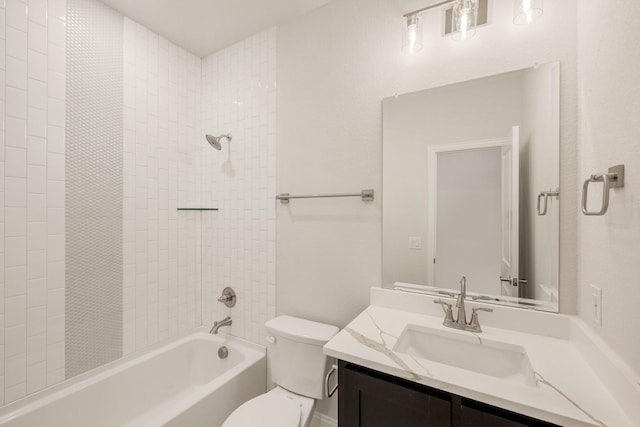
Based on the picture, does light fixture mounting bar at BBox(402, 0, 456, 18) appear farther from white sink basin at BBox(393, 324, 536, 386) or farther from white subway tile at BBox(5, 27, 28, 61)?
white subway tile at BBox(5, 27, 28, 61)

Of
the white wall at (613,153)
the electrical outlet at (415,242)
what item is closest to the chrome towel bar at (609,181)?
the white wall at (613,153)

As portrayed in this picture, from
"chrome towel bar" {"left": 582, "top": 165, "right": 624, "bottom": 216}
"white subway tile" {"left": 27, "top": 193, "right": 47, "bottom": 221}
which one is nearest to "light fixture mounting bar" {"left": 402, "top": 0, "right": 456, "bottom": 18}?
"chrome towel bar" {"left": 582, "top": 165, "right": 624, "bottom": 216}

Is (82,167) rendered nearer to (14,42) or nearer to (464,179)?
(14,42)

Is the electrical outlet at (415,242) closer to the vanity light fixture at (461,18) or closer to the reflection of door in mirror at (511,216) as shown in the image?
the reflection of door in mirror at (511,216)

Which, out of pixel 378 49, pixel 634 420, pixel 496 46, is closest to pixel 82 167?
pixel 378 49

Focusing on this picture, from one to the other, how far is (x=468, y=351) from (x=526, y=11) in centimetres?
140

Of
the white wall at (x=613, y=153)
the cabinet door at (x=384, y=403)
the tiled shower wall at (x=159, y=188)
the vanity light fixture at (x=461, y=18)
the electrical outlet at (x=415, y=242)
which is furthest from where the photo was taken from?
the tiled shower wall at (x=159, y=188)

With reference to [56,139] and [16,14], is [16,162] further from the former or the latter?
[16,14]

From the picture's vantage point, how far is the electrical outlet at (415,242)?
55.3 inches

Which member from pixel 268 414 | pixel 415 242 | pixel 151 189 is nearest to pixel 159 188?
pixel 151 189

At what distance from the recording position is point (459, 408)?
0.82 meters

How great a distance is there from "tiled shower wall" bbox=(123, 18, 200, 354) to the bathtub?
0.14 meters

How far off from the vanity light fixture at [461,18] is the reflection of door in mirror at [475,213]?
1.57 ft

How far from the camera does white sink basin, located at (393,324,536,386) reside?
1.04m
